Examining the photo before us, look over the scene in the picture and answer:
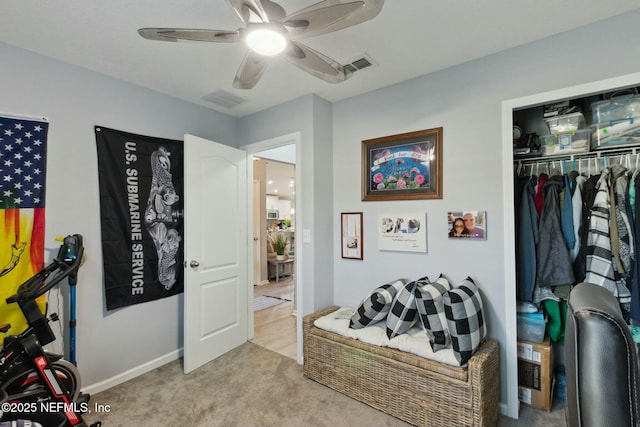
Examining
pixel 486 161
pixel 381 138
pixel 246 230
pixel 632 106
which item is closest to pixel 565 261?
pixel 486 161

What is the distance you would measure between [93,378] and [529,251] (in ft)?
11.2

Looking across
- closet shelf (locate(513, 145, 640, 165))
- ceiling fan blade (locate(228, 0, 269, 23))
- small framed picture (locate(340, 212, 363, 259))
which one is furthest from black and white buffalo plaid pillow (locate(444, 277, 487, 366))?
ceiling fan blade (locate(228, 0, 269, 23))

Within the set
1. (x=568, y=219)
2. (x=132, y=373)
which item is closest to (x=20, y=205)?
(x=132, y=373)

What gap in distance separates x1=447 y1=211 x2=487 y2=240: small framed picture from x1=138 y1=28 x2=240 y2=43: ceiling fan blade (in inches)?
73.7

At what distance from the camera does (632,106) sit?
1842mm

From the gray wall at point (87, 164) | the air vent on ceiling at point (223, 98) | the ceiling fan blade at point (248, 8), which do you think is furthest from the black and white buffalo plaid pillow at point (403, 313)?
the air vent on ceiling at point (223, 98)

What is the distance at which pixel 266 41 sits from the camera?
1358 mm

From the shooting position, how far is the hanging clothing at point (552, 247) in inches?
77.7

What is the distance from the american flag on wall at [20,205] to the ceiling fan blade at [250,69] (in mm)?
1526

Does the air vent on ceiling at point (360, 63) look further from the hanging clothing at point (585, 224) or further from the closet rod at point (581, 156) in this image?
the hanging clothing at point (585, 224)

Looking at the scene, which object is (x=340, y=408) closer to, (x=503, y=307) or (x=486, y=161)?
(x=503, y=307)

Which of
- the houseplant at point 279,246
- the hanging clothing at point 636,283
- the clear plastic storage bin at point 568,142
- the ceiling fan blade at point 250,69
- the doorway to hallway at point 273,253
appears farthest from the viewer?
the houseplant at point 279,246

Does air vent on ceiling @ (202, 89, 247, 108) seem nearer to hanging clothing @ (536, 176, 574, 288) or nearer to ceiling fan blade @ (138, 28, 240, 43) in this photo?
ceiling fan blade @ (138, 28, 240, 43)

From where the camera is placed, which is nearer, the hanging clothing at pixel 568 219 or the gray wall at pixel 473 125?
the gray wall at pixel 473 125
